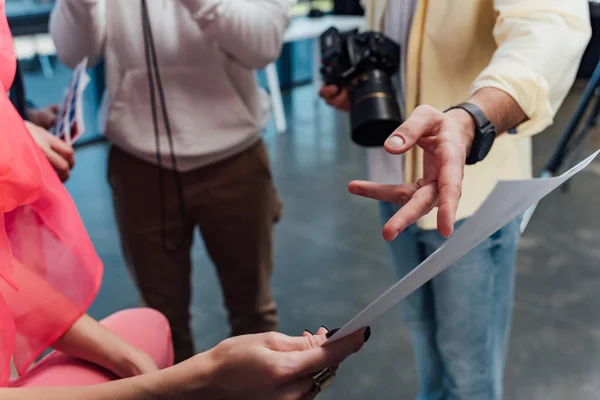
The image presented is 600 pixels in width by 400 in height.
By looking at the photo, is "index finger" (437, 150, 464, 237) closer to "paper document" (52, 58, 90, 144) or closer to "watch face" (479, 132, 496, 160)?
"watch face" (479, 132, 496, 160)

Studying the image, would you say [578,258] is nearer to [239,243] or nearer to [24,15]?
[239,243]

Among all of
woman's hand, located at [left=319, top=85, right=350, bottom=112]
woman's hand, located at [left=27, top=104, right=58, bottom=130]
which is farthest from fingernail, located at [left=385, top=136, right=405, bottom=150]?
woman's hand, located at [left=27, top=104, right=58, bottom=130]

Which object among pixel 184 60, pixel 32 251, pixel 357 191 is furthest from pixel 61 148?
pixel 357 191

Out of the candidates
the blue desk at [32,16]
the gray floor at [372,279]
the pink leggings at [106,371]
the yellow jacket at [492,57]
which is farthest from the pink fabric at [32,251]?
the blue desk at [32,16]

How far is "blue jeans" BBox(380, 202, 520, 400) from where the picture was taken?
0.83 metres

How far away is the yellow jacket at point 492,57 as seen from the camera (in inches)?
24.3

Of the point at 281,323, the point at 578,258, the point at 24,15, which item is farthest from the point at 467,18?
the point at 24,15

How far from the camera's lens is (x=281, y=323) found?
3.89ft

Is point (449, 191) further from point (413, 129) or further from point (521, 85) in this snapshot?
point (521, 85)

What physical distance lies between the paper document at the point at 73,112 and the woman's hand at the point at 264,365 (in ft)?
1.48

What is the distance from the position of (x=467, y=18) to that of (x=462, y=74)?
6 cm

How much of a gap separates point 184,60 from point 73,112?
0.23 meters

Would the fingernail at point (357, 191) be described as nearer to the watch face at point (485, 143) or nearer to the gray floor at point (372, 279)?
the watch face at point (485, 143)

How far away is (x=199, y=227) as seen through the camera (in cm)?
111
